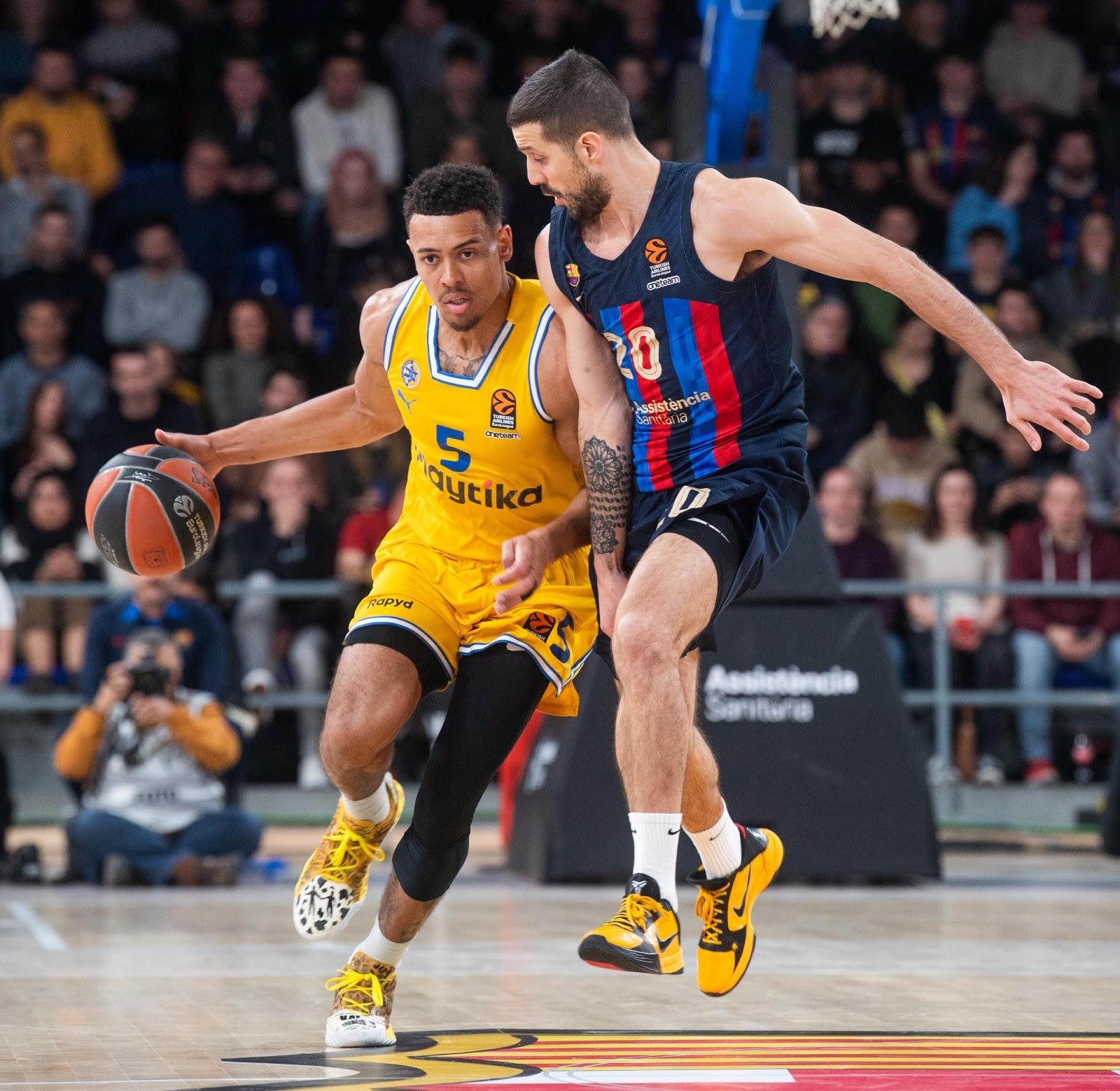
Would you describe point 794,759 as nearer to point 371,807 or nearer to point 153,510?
point 371,807

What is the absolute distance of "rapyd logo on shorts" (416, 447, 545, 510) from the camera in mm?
5414

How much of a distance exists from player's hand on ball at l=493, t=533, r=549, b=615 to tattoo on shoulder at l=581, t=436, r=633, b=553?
180 mm

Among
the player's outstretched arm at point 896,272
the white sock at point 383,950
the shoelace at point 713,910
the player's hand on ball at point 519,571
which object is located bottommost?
the white sock at point 383,950

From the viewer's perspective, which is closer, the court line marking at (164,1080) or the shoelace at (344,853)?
the court line marking at (164,1080)

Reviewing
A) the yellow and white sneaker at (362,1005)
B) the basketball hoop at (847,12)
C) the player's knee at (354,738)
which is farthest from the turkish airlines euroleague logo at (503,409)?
the basketball hoop at (847,12)

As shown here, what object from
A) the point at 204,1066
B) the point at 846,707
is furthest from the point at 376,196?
the point at 204,1066

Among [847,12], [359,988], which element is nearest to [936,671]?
[847,12]

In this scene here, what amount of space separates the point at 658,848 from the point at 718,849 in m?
0.67

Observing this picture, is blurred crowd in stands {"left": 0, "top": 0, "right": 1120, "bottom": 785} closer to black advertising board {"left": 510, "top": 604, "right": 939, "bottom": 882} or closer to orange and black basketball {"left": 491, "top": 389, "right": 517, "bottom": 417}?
black advertising board {"left": 510, "top": 604, "right": 939, "bottom": 882}

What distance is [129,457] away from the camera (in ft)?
18.5

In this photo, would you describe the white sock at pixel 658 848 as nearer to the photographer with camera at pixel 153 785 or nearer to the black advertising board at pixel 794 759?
the black advertising board at pixel 794 759

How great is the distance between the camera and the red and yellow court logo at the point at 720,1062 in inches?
177

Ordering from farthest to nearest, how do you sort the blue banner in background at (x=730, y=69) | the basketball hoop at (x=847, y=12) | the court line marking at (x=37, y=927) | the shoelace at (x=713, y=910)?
1. the basketball hoop at (x=847, y=12)
2. the blue banner in background at (x=730, y=69)
3. the court line marking at (x=37, y=927)
4. the shoelace at (x=713, y=910)

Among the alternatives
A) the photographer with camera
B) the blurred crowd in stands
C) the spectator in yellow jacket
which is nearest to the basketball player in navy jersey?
the photographer with camera
